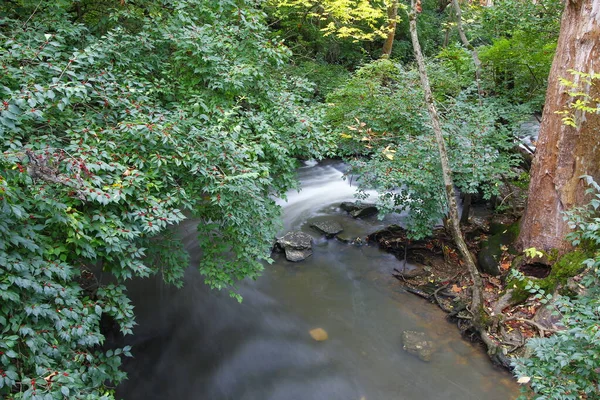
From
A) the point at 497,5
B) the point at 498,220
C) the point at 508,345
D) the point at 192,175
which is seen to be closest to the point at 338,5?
the point at 497,5

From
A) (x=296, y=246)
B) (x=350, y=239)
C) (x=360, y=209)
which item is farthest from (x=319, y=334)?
(x=360, y=209)

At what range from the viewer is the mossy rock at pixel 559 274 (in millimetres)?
5773

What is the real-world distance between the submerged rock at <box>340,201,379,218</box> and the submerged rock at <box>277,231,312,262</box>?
1.93 m

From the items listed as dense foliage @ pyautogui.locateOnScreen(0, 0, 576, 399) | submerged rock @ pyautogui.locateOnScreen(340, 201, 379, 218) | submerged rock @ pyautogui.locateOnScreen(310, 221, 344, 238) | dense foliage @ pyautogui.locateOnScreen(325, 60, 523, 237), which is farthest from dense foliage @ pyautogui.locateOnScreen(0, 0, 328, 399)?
submerged rock @ pyautogui.locateOnScreen(340, 201, 379, 218)

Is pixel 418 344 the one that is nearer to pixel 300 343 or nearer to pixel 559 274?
pixel 300 343

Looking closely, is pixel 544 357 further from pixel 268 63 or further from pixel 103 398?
pixel 268 63

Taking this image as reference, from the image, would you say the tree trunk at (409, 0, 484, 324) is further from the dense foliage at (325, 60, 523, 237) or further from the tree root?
the dense foliage at (325, 60, 523, 237)

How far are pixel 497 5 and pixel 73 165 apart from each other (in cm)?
990

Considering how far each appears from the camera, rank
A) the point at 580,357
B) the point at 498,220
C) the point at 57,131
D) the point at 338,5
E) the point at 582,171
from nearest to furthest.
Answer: the point at 580,357
the point at 57,131
the point at 582,171
the point at 498,220
the point at 338,5

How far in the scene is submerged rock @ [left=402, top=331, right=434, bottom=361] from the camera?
6.11 m

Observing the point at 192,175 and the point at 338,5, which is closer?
the point at 192,175

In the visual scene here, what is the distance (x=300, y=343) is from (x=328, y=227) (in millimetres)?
3832

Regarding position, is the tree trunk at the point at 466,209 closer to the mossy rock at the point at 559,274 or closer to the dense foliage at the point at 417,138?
the dense foliage at the point at 417,138

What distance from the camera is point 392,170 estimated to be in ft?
23.8
